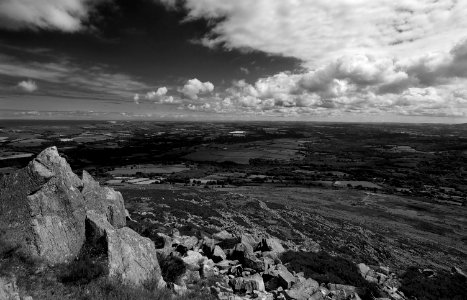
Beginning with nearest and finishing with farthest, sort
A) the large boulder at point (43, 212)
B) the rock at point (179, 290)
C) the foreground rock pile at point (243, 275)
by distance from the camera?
the large boulder at point (43, 212)
the rock at point (179, 290)
the foreground rock pile at point (243, 275)

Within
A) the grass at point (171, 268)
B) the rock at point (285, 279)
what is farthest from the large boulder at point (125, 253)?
the rock at point (285, 279)

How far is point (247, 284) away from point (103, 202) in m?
11.1

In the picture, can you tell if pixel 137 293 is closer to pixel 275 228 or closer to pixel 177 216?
pixel 177 216

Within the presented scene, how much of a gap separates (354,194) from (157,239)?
312 feet

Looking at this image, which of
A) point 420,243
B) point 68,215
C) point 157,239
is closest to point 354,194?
point 420,243

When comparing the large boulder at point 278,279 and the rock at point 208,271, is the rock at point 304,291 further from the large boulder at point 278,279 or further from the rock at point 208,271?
the rock at point 208,271

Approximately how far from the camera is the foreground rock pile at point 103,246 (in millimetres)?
12789

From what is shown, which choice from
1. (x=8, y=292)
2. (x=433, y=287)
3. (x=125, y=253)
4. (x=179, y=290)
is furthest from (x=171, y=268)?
(x=433, y=287)

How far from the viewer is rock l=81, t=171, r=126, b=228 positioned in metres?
19.1

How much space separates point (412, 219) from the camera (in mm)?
74312

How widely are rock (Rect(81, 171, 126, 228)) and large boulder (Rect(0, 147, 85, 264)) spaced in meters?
2.85

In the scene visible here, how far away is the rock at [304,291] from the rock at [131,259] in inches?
269

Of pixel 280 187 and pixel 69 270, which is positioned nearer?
pixel 69 270

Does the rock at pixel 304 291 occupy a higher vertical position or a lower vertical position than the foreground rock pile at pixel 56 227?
lower
